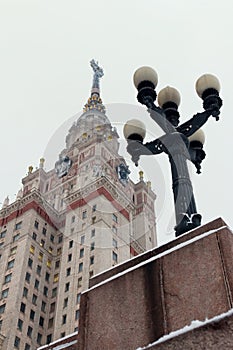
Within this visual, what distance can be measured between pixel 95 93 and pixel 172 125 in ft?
476

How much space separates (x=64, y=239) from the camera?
87.7 metres

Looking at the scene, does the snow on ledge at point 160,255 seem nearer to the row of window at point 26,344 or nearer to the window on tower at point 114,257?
the row of window at point 26,344

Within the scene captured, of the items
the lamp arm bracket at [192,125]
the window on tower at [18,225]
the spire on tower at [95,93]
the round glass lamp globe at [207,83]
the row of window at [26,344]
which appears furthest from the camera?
the spire on tower at [95,93]

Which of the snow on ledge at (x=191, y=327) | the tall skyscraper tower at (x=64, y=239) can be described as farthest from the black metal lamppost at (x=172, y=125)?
the tall skyscraper tower at (x=64, y=239)

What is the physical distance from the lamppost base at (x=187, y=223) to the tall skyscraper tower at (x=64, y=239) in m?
47.5

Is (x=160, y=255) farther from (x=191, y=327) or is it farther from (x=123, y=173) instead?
(x=123, y=173)

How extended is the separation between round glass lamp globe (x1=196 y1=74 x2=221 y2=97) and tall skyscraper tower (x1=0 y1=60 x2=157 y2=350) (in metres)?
44.9

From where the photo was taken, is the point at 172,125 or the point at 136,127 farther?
the point at 136,127

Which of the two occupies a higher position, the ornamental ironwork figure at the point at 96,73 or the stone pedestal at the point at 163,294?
the ornamental ironwork figure at the point at 96,73

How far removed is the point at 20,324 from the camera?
69.0 m

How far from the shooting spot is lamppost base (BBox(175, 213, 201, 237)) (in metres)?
9.51

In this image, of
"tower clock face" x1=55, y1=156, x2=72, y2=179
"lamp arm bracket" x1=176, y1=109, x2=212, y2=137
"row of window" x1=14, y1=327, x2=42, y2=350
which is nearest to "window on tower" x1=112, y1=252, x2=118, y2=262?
"row of window" x1=14, y1=327, x2=42, y2=350

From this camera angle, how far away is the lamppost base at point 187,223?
374 inches

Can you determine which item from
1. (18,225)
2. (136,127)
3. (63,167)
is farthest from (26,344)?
(136,127)
